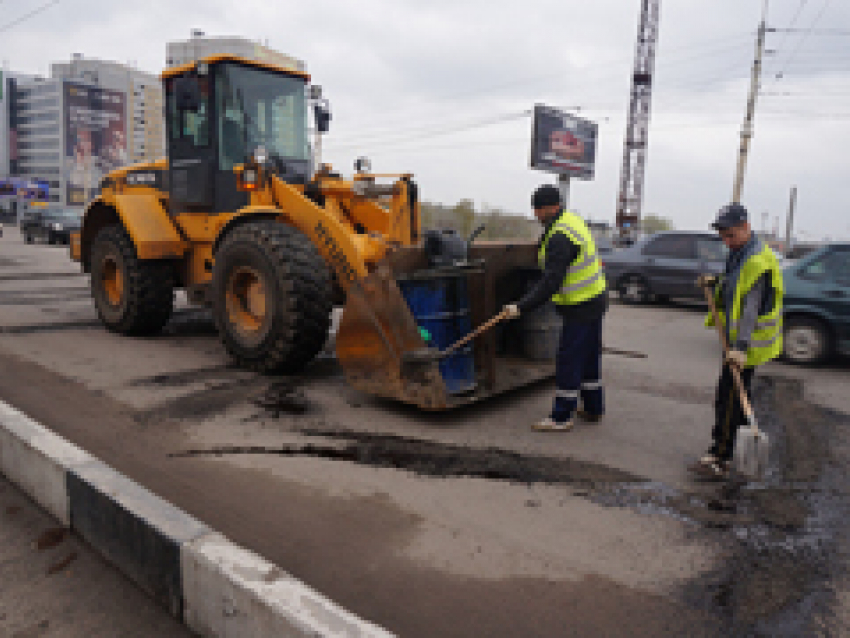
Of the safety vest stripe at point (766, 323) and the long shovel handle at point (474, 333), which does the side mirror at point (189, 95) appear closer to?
the long shovel handle at point (474, 333)

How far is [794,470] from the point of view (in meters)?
4.18

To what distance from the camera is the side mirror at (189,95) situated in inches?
236

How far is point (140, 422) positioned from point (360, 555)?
97.2 inches

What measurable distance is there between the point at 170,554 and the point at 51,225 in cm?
2640

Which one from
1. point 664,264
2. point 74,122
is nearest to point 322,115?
point 664,264

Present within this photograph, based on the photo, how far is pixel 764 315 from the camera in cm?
385

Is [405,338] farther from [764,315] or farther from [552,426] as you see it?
[764,315]

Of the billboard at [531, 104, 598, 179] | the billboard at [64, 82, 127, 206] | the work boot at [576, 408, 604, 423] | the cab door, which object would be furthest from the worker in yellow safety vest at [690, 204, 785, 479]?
the billboard at [64, 82, 127, 206]

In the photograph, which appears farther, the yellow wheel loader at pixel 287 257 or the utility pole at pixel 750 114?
the utility pole at pixel 750 114

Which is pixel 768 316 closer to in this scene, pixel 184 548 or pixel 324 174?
pixel 184 548

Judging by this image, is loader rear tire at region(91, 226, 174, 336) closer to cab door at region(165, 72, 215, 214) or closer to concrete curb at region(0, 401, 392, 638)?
cab door at region(165, 72, 215, 214)

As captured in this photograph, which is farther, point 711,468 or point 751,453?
point 711,468

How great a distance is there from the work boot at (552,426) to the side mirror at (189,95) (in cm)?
443

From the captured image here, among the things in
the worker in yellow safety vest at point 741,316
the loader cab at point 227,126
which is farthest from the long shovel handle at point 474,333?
the loader cab at point 227,126
